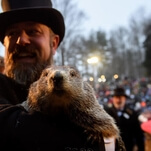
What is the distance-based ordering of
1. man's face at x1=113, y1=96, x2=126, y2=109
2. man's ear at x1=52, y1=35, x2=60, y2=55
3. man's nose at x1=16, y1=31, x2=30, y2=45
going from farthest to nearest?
man's face at x1=113, y1=96, x2=126, y2=109 → man's ear at x1=52, y1=35, x2=60, y2=55 → man's nose at x1=16, y1=31, x2=30, y2=45

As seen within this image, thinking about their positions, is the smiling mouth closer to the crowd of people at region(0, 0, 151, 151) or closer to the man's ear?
the crowd of people at region(0, 0, 151, 151)

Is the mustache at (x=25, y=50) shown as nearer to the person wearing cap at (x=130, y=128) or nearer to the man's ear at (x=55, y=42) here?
the man's ear at (x=55, y=42)

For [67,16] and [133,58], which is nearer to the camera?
[67,16]

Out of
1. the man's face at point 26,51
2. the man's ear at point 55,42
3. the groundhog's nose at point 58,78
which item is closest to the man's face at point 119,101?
the man's ear at point 55,42

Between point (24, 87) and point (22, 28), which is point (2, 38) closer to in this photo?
point (22, 28)

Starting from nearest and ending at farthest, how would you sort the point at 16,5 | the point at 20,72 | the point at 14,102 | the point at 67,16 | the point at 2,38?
the point at 14,102, the point at 20,72, the point at 16,5, the point at 2,38, the point at 67,16

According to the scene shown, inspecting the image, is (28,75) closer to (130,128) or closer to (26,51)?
(26,51)

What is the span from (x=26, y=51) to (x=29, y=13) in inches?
10.1

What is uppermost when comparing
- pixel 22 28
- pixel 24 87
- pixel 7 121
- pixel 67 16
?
pixel 67 16

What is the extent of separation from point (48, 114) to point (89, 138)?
240 mm

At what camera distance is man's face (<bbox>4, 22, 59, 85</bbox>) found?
201cm

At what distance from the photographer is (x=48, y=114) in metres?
1.55

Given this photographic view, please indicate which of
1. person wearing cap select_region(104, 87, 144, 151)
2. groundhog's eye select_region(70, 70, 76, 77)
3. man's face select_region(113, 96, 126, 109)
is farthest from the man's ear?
man's face select_region(113, 96, 126, 109)

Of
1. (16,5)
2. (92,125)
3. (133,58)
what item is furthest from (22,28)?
(133,58)
